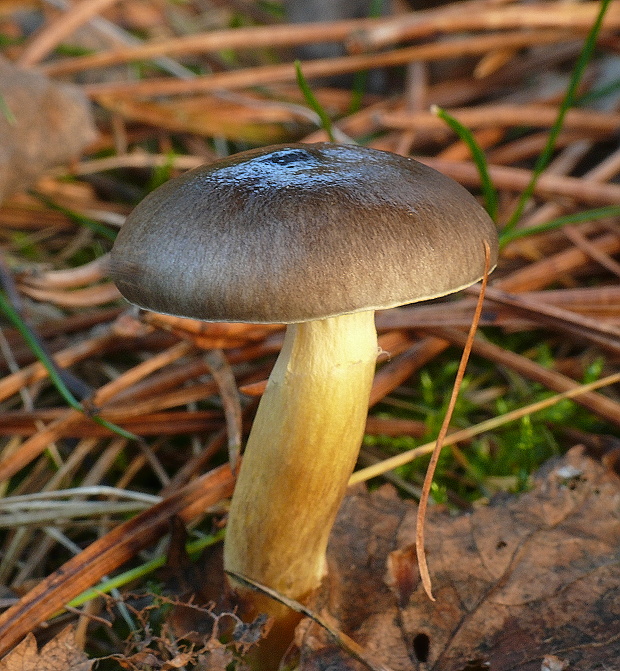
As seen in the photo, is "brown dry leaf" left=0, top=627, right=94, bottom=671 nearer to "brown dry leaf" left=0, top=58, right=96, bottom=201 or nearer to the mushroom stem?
the mushroom stem

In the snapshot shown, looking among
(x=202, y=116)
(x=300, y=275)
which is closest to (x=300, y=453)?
(x=300, y=275)

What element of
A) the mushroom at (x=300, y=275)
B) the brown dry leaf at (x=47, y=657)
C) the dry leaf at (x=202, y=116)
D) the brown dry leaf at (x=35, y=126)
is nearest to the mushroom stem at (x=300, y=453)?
the mushroom at (x=300, y=275)

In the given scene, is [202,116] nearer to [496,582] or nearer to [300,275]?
[300,275]

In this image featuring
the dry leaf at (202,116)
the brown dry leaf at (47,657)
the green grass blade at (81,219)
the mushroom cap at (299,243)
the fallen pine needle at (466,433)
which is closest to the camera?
the mushroom cap at (299,243)

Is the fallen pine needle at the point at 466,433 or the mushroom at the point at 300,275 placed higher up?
the mushroom at the point at 300,275

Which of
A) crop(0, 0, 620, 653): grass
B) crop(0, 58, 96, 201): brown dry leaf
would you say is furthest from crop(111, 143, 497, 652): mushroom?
crop(0, 58, 96, 201): brown dry leaf

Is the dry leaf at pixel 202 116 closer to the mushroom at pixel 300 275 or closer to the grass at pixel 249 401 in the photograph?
the grass at pixel 249 401

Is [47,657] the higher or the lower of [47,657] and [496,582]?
the higher
